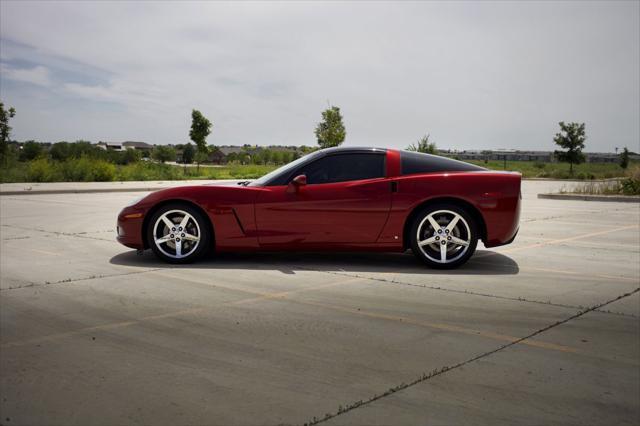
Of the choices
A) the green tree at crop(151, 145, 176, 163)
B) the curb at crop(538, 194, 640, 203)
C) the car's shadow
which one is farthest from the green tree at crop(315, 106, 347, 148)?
the green tree at crop(151, 145, 176, 163)

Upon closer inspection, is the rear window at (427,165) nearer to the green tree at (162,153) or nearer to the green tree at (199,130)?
the green tree at (199,130)

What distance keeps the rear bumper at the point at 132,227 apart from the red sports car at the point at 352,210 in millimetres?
113

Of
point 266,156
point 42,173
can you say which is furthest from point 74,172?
point 266,156

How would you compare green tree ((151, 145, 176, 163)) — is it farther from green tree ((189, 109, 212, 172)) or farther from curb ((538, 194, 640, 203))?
curb ((538, 194, 640, 203))

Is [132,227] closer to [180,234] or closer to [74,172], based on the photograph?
[180,234]

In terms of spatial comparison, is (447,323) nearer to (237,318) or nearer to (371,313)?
(371,313)

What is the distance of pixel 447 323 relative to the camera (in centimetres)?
472

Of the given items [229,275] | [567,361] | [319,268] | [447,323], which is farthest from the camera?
[319,268]

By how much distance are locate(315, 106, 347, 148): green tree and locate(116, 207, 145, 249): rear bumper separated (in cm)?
4331

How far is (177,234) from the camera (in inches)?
284

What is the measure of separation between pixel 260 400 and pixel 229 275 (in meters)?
3.43

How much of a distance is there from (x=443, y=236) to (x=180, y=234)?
2.98 m

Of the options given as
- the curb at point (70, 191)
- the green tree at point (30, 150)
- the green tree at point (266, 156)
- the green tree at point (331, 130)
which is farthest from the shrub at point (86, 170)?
the green tree at point (30, 150)

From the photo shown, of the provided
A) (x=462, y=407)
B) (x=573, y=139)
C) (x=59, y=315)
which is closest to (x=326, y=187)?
(x=59, y=315)
